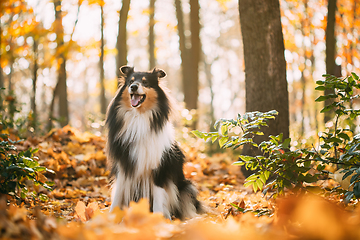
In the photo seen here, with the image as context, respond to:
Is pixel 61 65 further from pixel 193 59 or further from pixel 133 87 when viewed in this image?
pixel 133 87

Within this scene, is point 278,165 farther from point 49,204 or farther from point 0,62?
point 0,62

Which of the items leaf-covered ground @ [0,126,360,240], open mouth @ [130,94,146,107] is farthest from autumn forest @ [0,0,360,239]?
open mouth @ [130,94,146,107]

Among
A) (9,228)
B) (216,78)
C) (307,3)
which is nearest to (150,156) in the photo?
(9,228)

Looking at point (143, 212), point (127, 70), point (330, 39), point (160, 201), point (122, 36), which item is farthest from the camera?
point (122, 36)

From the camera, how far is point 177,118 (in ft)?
12.4

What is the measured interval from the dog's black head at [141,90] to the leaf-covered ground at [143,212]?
4.07 ft

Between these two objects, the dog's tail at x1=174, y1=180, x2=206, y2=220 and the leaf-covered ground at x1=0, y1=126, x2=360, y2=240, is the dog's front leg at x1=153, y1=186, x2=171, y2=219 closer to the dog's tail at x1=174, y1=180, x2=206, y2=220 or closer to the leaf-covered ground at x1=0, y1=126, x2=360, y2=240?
the dog's tail at x1=174, y1=180, x2=206, y2=220

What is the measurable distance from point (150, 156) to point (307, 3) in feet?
43.1

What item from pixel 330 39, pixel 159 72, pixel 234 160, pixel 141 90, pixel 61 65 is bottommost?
pixel 234 160

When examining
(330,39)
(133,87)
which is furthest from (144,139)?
(330,39)

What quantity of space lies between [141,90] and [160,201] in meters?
1.28

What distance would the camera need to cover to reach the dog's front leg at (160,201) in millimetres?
3082

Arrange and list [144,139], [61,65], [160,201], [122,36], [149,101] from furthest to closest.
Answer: [61,65], [122,36], [149,101], [144,139], [160,201]

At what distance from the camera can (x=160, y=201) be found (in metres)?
3.10
